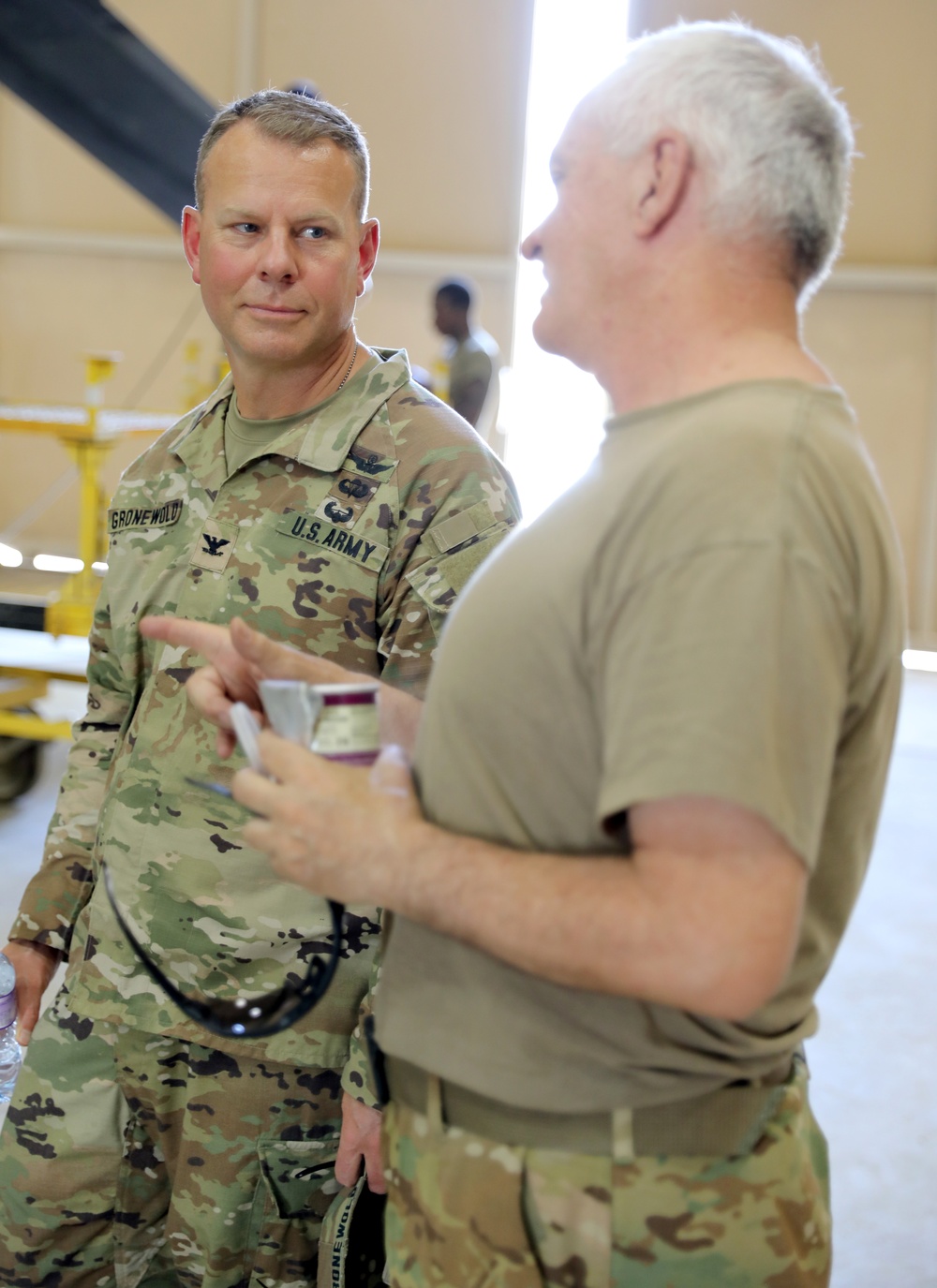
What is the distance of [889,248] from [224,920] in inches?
392

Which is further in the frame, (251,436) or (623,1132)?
(251,436)

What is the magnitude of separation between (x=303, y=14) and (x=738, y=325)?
11165mm

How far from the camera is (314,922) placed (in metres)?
1.66

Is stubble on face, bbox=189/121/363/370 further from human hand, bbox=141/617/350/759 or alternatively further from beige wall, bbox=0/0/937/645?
beige wall, bbox=0/0/937/645

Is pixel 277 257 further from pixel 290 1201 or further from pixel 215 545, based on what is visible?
pixel 290 1201

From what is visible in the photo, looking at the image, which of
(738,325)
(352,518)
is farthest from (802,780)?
(352,518)

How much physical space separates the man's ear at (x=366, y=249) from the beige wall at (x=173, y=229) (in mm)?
9010

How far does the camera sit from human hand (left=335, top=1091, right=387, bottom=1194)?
1521 mm

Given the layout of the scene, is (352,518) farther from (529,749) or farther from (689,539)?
(689,539)

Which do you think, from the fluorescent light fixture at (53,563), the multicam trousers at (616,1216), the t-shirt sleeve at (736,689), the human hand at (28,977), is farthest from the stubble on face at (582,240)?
the fluorescent light fixture at (53,563)

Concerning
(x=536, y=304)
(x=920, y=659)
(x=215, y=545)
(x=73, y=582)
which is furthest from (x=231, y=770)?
(x=536, y=304)

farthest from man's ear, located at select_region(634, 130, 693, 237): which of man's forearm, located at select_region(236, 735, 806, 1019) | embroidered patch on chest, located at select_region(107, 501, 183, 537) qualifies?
embroidered patch on chest, located at select_region(107, 501, 183, 537)

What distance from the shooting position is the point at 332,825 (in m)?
0.98

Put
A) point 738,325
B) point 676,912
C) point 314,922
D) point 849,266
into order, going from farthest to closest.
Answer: point 849,266
point 314,922
point 738,325
point 676,912
